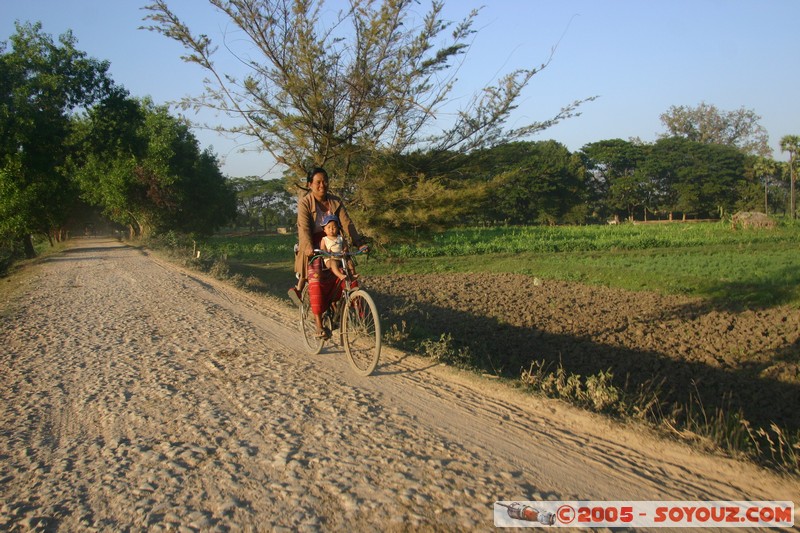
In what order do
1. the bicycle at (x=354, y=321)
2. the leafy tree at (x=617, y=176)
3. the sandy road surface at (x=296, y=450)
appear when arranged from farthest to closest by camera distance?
the leafy tree at (x=617, y=176)
the bicycle at (x=354, y=321)
the sandy road surface at (x=296, y=450)

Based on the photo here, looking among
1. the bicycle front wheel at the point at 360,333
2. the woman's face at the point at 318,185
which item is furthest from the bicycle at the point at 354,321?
the woman's face at the point at 318,185

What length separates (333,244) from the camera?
568 cm

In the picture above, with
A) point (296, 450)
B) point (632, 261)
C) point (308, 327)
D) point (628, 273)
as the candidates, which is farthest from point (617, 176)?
point (296, 450)

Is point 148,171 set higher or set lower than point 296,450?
higher

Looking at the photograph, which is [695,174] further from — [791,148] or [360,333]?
[360,333]

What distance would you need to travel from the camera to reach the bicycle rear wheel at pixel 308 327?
20.9 feet

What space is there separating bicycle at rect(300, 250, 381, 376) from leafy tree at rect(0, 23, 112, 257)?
908 inches

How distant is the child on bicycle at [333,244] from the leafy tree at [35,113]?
22925 millimetres

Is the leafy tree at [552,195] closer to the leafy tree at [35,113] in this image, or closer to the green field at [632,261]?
the green field at [632,261]

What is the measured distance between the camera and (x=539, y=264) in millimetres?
28312

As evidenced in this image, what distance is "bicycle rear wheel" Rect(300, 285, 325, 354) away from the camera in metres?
6.37

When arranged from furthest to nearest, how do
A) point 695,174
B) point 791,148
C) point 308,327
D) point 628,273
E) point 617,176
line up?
point 617,176
point 695,174
point 791,148
point 628,273
point 308,327

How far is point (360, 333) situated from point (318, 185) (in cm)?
175

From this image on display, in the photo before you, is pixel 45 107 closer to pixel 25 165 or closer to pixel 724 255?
pixel 25 165
